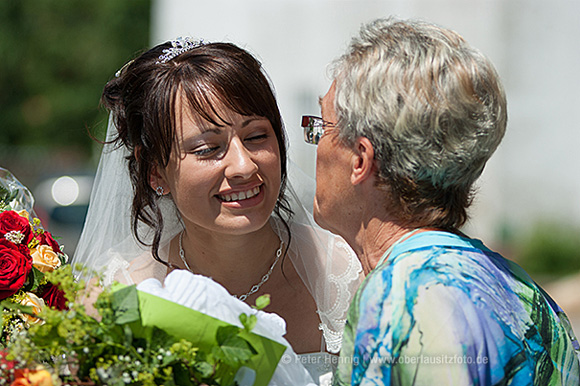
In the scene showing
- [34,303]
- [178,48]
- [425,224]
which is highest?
[178,48]

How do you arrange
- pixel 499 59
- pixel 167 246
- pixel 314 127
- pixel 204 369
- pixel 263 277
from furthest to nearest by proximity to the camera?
pixel 499 59 < pixel 167 246 < pixel 263 277 < pixel 314 127 < pixel 204 369

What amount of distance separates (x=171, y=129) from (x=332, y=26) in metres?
8.82

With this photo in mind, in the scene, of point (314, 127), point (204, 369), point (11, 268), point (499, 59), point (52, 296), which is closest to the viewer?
point (204, 369)

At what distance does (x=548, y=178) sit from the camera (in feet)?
35.6

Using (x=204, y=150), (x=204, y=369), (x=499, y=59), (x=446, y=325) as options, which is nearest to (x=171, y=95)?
(x=204, y=150)

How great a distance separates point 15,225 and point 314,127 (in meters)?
1.35

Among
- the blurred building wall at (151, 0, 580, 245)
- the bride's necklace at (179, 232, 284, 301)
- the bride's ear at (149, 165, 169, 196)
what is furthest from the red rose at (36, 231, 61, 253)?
the blurred building wall at (151, 0, 580, 245)

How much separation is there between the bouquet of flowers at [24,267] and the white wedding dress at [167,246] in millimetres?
459

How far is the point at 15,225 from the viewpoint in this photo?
2744mm

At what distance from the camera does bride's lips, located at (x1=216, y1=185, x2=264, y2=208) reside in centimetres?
290

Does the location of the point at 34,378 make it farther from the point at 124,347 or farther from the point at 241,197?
the point at 241,197

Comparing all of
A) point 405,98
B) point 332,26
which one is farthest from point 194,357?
point 332,26

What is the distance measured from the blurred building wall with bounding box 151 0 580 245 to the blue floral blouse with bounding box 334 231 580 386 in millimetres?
8575

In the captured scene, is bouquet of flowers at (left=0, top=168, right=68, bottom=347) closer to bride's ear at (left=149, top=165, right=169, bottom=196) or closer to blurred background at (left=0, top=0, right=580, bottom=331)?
bride's ear at (left=149, top=165, right=169, bottom=196)
